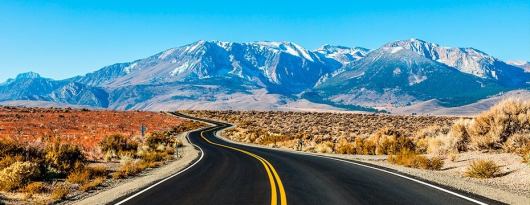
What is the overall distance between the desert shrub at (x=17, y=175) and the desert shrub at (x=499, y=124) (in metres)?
20.6

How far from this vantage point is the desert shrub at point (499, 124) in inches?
918

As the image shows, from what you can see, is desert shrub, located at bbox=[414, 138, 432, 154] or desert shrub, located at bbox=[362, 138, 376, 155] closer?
desert shrub, located at bbox=[414, 138, 432, 154]

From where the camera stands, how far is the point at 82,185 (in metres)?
17.7

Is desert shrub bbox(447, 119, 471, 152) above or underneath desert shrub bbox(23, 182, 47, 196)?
above

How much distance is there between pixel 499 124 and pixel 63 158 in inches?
844

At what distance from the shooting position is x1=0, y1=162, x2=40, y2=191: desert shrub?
1628cm

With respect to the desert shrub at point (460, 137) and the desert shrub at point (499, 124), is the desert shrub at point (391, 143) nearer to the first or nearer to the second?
the desert shrub at point (460, 137)

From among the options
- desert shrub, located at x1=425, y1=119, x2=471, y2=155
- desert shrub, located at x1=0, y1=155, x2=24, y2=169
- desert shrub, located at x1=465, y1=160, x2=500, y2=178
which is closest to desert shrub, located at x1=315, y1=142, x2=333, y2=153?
desert shrub, located at x1=425, y1=119, x2=471, y2=155

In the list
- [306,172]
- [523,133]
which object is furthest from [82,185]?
[523,133]

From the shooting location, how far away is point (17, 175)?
17.0 meters

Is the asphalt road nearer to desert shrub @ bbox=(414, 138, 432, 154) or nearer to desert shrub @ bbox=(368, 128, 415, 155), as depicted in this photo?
desert shrub @ bbox=(414, 138, 432, 154)

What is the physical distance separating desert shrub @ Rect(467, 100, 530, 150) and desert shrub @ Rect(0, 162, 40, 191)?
20.6 metres

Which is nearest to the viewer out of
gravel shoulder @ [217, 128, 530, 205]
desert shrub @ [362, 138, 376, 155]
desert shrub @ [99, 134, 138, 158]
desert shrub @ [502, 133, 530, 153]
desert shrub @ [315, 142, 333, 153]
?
gravel shoulder @ [217, 128, 530, 205]

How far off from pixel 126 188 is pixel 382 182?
8884 mm
